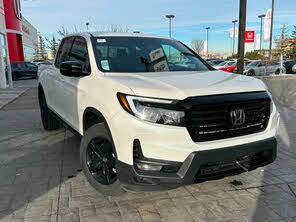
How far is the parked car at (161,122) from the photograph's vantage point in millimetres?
2750

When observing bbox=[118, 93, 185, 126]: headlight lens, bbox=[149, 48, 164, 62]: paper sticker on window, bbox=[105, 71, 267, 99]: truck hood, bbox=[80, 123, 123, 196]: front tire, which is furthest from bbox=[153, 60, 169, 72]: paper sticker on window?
bbox=[118, 93, 185, 126]: headlight lens

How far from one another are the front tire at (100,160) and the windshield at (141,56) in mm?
812

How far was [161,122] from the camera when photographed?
2756mm

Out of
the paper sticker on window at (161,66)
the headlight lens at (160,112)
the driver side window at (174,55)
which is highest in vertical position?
the driver side window at (174,55)

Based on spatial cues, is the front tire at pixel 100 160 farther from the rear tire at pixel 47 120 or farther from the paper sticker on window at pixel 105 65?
the rear tire at pixel 47 120

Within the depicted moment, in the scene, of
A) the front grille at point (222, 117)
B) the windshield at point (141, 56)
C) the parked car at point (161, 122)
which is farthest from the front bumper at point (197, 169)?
the windshield at point (141, 56)

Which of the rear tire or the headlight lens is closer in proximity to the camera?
the headlight lens

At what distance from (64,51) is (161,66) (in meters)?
2.07

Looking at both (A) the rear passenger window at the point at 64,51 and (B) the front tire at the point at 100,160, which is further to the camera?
(A) the rear passenger window at the point at 64,51

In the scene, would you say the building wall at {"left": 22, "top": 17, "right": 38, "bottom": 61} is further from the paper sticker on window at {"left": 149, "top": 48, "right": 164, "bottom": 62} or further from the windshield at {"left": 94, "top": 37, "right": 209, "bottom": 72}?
the paper sticker on window at {"left": 149, "top": 48, "right": 164, "bottom": 62}

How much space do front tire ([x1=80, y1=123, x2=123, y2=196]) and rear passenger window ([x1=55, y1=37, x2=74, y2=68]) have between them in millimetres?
1928

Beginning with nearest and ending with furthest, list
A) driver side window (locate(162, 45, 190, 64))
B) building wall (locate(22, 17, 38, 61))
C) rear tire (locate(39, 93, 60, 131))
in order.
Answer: driver side window (locate(162, 45, 190, 64)) → rear tire (locate(39, 93, 60, 131)) → building wall (locate(22, 17, 38, 61))

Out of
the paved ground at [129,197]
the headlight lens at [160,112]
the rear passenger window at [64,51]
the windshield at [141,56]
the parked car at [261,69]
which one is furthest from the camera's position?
the parked car at [261,69]

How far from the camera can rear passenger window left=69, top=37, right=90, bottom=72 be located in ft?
13.0
